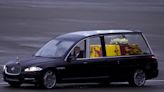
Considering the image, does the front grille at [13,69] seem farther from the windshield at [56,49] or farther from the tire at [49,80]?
the windshield at [56,49]

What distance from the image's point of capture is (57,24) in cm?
4419

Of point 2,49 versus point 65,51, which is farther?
point 2,49

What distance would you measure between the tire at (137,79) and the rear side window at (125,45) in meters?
0.57

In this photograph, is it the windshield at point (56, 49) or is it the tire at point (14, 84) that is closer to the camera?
the tire at point (14, 84)

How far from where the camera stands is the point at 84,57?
20031mm

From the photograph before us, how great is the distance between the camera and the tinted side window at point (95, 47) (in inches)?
794

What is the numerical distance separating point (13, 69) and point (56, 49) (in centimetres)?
144

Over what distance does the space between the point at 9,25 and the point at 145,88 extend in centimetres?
2426

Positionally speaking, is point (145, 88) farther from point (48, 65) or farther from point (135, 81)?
point (48, 65)

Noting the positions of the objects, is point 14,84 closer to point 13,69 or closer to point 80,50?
point 13,69

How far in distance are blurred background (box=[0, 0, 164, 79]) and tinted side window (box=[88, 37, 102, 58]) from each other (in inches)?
141

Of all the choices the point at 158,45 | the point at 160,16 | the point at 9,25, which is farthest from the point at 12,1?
the point at 158,45

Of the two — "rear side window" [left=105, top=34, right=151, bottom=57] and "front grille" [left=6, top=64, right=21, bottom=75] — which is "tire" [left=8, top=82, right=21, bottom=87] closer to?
"front grille" [left=6, top=64, right=21, bottom=75]

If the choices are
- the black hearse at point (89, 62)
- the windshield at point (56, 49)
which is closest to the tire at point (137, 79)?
the black hearse at point (89, 62)
